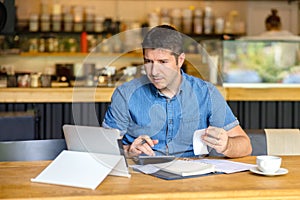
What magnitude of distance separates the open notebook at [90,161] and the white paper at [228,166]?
1.15ft

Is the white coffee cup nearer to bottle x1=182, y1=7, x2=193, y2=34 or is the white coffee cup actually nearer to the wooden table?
the wooden table

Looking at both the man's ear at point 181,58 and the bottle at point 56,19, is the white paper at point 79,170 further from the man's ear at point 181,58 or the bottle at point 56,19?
the bottle at point 56,19

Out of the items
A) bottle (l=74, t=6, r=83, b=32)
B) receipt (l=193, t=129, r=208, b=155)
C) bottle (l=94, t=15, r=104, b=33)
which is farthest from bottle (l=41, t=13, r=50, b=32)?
receipt (l=193, t=129, r=208, b=155)

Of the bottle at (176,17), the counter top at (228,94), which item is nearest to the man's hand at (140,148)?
the counter top at (228,94)

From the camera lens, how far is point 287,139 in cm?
261

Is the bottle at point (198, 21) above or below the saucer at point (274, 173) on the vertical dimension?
above

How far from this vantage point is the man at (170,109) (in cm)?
219

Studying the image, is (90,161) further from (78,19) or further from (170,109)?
(78,19)

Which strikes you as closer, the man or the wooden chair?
the man

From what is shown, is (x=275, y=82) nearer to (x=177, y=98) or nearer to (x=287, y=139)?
(x=287, y=139)

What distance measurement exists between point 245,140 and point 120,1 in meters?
4.93

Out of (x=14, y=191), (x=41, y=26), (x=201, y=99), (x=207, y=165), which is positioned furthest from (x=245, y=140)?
(x=41, y=26)

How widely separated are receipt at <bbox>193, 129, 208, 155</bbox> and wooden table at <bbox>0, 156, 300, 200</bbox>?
0.87 feet

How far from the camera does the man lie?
2191mm
